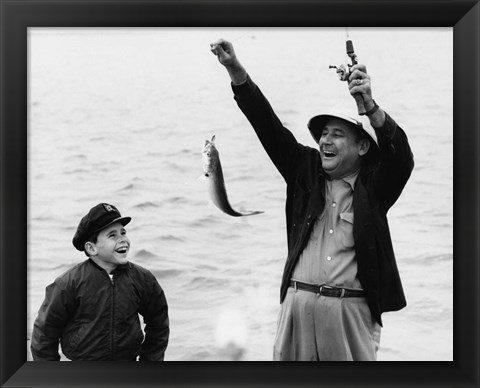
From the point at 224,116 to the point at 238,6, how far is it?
1.81ft

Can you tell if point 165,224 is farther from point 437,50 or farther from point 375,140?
point 437,50

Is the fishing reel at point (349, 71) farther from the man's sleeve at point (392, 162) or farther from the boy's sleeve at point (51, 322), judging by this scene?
the boy's sleeve at point (51, 322)

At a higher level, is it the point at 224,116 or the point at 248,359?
the point at 224,116

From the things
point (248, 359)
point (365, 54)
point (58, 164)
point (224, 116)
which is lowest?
point (248, 359)

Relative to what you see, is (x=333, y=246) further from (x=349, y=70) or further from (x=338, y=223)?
(x=349, y=70)

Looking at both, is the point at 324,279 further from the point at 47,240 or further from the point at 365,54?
the point at 47,240

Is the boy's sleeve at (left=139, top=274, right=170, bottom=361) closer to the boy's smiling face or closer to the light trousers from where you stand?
the boy's smiling face

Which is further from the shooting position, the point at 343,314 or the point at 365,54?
the point at 365,54

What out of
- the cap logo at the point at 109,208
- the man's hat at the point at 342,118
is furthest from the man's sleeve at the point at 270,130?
the cap logo at the point at 109,208

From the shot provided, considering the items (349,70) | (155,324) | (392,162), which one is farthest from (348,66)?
(155,324)

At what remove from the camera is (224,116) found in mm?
4105

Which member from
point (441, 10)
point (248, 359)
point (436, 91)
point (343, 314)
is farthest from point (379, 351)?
point (441, 10)

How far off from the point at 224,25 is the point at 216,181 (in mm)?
786

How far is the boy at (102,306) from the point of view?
12.5 feet
